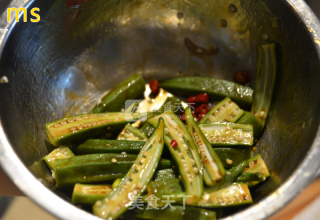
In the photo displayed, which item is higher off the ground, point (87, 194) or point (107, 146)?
point (107, 146)

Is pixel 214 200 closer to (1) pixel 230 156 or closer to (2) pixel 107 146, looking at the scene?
(1) pixel 230 156

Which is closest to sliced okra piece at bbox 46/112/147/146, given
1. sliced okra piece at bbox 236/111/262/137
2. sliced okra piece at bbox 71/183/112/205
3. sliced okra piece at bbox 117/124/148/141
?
sliced okra piece at bbox 117/124/148/141

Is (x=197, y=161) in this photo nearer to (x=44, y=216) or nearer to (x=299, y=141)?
(x=299, y=141)

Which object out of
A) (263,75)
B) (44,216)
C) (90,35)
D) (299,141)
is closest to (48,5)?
(90,35)

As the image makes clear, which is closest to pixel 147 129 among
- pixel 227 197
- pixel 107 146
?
pixel 107 146

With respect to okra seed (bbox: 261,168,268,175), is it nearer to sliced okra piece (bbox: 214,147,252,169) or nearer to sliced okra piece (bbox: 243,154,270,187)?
sliced okra piece (bbox: 243,154,270,187)

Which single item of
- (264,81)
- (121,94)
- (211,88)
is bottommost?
(121,94)
